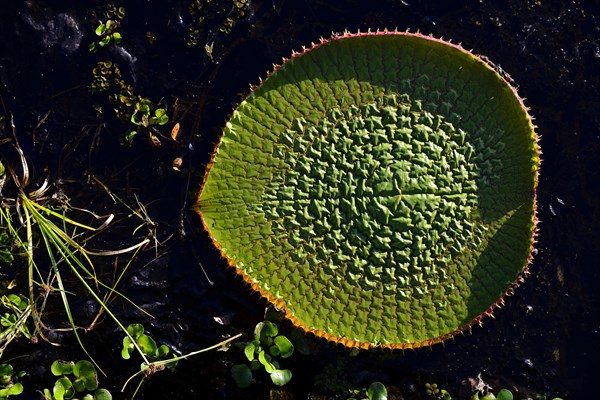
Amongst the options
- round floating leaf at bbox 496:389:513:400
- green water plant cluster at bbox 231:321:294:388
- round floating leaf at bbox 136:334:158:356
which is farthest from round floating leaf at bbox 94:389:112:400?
round floating leaf at bbox 496:389:513:400

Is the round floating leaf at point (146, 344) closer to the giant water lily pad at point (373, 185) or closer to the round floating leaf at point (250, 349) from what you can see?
the round floating leaf at point (250, 349)

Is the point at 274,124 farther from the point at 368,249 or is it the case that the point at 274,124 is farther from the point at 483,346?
the point at 483,346

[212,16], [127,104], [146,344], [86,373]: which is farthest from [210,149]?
[86,373]

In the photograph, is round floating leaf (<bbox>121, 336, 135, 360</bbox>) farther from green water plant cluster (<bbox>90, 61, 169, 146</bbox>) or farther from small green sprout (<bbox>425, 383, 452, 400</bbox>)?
small green sprout (<bbox>425, 383, 452, 400</bbox>)

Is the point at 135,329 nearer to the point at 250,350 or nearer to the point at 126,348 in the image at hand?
the point at 126,348

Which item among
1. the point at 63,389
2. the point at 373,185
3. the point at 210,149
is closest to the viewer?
the point at 373,185

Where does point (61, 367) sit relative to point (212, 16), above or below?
below

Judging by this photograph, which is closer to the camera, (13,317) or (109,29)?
(13,317)

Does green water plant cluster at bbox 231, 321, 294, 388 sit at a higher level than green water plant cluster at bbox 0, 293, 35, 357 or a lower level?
higher
